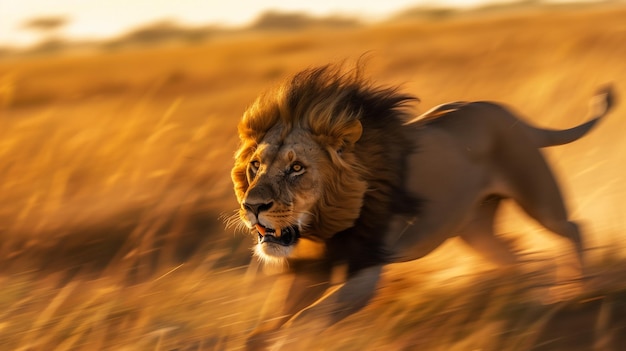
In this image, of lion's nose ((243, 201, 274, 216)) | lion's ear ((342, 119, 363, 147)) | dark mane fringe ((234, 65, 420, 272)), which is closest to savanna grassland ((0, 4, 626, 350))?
dark mane fringe ((234, 65, 420, 272))

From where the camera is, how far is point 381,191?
4.75 m

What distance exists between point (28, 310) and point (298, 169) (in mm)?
1649

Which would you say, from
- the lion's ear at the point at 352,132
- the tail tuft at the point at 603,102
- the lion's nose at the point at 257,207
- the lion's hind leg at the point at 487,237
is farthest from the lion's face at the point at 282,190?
the tail tuft at the point at 603,102

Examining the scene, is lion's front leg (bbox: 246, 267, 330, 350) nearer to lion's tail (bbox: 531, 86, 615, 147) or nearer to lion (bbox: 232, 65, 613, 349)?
lion (bbox: 232, 65, 613, 349)

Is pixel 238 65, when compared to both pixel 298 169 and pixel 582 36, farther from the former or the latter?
pixel 298 169

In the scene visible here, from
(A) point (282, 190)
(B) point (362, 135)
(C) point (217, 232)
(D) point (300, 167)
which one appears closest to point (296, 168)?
(D) point (300, 167)

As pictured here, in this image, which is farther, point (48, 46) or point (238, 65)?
point (48, 46)

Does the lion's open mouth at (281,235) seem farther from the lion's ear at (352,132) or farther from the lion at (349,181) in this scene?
the lion's ear at (352,132)

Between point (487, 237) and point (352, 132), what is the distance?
1232 mm

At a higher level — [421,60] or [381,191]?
[381,191]

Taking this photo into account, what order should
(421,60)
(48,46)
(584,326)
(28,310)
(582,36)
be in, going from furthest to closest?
(48,46) → (421,60) → (582,36) → (28,310) → (584,326)

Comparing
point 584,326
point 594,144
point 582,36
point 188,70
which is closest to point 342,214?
point 584,326

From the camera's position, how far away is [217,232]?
727 cm

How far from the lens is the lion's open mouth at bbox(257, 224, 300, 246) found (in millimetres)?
4520
